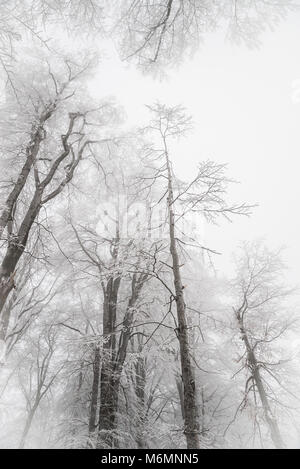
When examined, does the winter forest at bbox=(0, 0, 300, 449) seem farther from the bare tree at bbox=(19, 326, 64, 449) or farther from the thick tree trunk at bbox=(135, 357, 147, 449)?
the bare tree at bbox=(19, 326, 64, 449)

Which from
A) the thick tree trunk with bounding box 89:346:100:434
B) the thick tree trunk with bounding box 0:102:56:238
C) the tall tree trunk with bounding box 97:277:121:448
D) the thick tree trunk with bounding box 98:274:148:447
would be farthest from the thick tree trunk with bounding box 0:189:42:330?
the thick tree trunk with bounding box 89:346:100:434

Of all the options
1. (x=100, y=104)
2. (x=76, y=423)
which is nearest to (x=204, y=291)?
(x=76, y=423)

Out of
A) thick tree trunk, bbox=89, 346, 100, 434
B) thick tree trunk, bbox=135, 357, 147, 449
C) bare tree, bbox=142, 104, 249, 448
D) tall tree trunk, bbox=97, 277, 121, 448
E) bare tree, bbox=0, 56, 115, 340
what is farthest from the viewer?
thick tree trunk, bbox=135, 357, 147, 449

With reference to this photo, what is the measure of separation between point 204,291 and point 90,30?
37.6 feet

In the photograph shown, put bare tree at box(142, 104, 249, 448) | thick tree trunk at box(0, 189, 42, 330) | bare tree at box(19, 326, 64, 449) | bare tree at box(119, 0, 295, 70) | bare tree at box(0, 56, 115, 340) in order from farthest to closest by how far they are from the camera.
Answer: bare tree at box(19, 326, 64, 449), bare tree at box(0, 56, 115, 340), thick tree trunk at box(0, 189, 42, 330), bare tree at box(119, 0, 295, 70), bare tree at box(142, 104, 249, 448)

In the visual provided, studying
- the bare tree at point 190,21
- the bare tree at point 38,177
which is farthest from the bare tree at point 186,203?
the bare tree at point 38,177

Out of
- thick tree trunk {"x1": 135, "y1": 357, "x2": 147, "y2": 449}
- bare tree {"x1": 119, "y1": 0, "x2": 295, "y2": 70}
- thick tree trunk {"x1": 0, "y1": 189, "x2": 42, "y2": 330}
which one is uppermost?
bare tree {"x1": 119, "y1": 0, "x2": 295, "y2": 70}

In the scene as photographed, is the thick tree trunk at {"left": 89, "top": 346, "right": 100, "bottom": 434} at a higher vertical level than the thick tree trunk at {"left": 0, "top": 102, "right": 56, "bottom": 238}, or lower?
lower

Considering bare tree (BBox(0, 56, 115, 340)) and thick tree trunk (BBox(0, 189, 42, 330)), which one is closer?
thick tree trunk (BBox(0, 189, 42, 330))

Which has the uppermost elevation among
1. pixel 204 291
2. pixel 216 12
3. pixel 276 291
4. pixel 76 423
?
pixel 204 291

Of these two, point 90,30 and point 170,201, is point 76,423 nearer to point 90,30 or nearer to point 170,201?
point 170,201

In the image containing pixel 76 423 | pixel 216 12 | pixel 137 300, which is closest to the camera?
pixel 216 12

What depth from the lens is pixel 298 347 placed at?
50.9 feet

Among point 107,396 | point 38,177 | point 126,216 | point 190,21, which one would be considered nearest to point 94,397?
point 107,396
